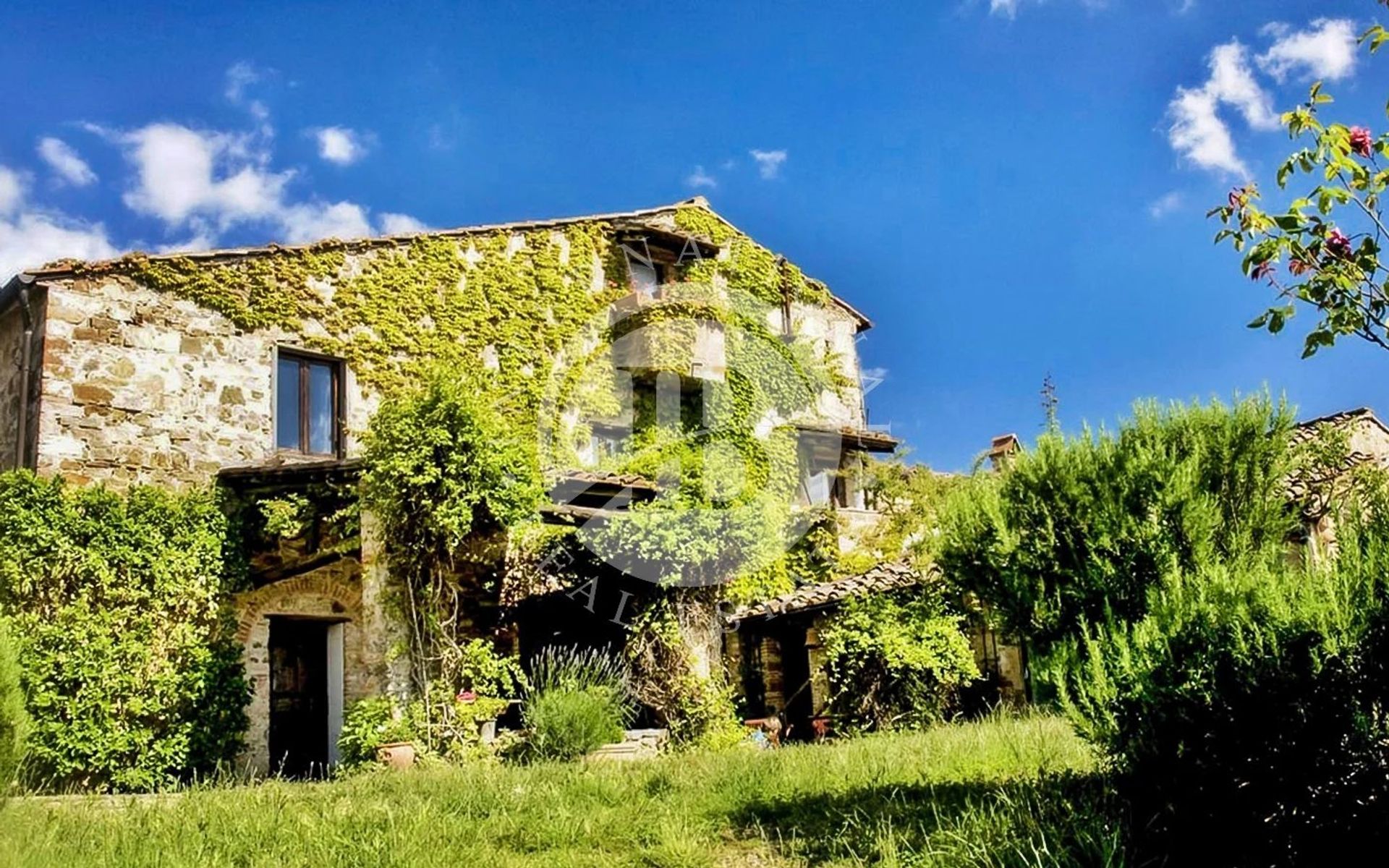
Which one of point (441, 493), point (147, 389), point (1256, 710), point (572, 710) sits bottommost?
point (572, 710)

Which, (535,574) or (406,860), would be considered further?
(535,574)

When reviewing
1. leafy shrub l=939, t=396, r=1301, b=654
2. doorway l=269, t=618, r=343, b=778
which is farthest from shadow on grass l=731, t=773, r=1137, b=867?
doorway l=269, t=618, r=343, b=778

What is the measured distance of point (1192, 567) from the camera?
6492 mm

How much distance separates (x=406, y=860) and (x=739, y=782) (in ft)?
9.79

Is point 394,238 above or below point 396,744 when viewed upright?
above

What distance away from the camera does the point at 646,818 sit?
281 inches

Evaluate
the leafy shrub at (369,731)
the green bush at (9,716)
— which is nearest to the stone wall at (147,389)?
the leafy shrub at (369,731)

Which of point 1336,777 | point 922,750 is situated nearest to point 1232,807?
point 1336,777

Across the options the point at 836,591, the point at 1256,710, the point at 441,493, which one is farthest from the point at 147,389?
the point at 1256,710

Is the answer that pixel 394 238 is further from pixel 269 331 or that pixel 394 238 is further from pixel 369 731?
pixel 369 731

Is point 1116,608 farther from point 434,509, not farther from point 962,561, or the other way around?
point 434,509

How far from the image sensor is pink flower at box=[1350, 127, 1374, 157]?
491 centimetres

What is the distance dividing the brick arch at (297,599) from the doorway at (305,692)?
0.81ft

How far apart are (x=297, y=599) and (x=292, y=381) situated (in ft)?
9.87
